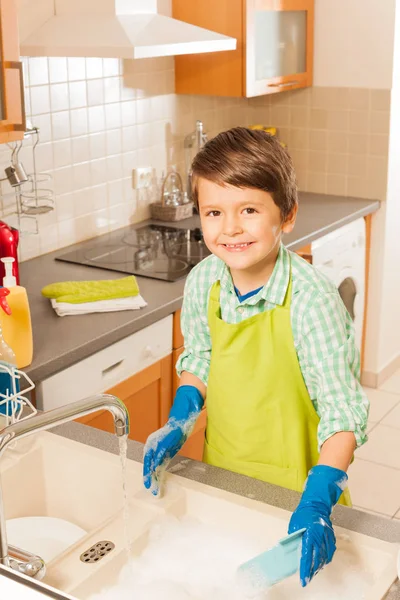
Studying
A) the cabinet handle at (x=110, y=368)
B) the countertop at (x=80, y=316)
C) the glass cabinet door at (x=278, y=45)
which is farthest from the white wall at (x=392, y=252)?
the cabinet handle at (x=110, y=368)

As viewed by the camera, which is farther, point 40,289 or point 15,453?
point 40,289

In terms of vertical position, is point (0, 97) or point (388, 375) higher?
point (0, 97)

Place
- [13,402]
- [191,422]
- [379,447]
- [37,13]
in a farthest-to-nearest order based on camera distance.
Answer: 1. [379,447]
2. [37,13]
3. [13,402]
4. [191,422]

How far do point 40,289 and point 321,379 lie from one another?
54.3 inches

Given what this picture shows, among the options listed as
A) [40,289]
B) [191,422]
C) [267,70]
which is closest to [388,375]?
[267,70]

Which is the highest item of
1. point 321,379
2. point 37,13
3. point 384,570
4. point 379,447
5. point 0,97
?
point 37,13

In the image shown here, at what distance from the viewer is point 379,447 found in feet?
11.1

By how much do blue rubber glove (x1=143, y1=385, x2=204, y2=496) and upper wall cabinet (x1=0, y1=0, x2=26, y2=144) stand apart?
2.88 ft

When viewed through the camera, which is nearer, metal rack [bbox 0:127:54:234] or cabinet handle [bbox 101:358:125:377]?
cabinet handle [bbox 101:358:125:377]

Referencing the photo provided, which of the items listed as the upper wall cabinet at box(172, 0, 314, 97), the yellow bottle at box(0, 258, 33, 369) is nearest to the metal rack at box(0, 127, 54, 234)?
the yellow bottle at box(0, 258, 33, 369)

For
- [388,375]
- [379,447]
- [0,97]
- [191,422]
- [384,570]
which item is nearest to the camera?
[384,570]

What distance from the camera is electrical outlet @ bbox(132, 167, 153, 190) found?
3.31 meters

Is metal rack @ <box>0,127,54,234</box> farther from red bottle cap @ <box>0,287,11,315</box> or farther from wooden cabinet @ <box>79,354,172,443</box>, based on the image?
red bottle cap @ <box>0,287,11,315</box>

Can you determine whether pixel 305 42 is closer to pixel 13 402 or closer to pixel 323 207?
pixel 323 207
